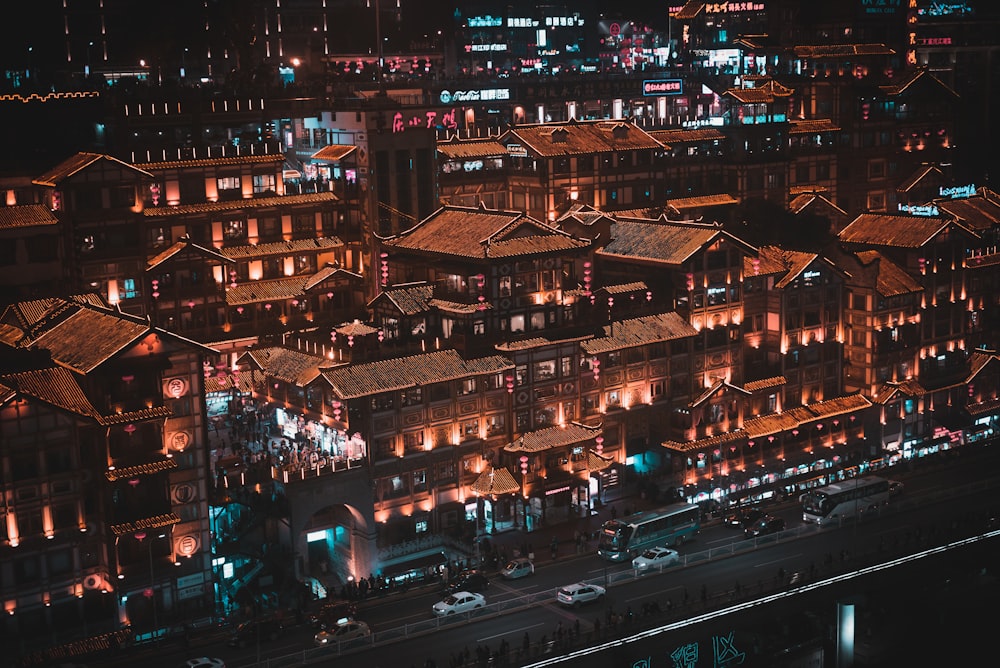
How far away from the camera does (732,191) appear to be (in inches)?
5374

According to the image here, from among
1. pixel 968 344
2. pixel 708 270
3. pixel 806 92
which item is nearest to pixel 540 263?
pixel 708 270

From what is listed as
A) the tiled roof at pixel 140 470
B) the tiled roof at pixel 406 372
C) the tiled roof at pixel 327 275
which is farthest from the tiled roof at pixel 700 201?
the tiled roof at pixel 140 470

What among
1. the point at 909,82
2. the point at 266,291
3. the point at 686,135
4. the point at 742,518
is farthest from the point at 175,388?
the point at 909,82

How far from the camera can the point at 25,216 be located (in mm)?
97875

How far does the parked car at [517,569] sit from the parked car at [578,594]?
4.02 m

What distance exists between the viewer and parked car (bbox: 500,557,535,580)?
85688mm

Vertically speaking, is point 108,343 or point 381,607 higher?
point 108,343

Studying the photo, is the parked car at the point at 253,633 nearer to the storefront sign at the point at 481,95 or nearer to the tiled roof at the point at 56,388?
the tiled roof at the point at 56,388

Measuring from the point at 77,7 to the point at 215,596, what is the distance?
89.9 m

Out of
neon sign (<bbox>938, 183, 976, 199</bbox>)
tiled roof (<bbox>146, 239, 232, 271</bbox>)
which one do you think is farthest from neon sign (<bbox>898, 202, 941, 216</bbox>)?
tiled roof (<bbox>146, 239, 232, 271</bbox>)

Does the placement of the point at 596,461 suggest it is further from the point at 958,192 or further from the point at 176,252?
the point at 958,192

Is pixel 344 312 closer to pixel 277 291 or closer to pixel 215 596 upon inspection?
pixel 277 291

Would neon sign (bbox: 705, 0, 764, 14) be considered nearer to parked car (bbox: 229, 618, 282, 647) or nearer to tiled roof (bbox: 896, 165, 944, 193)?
tiled roof (bbox: 896, 165, 944, 193)

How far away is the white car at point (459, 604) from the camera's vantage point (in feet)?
262
